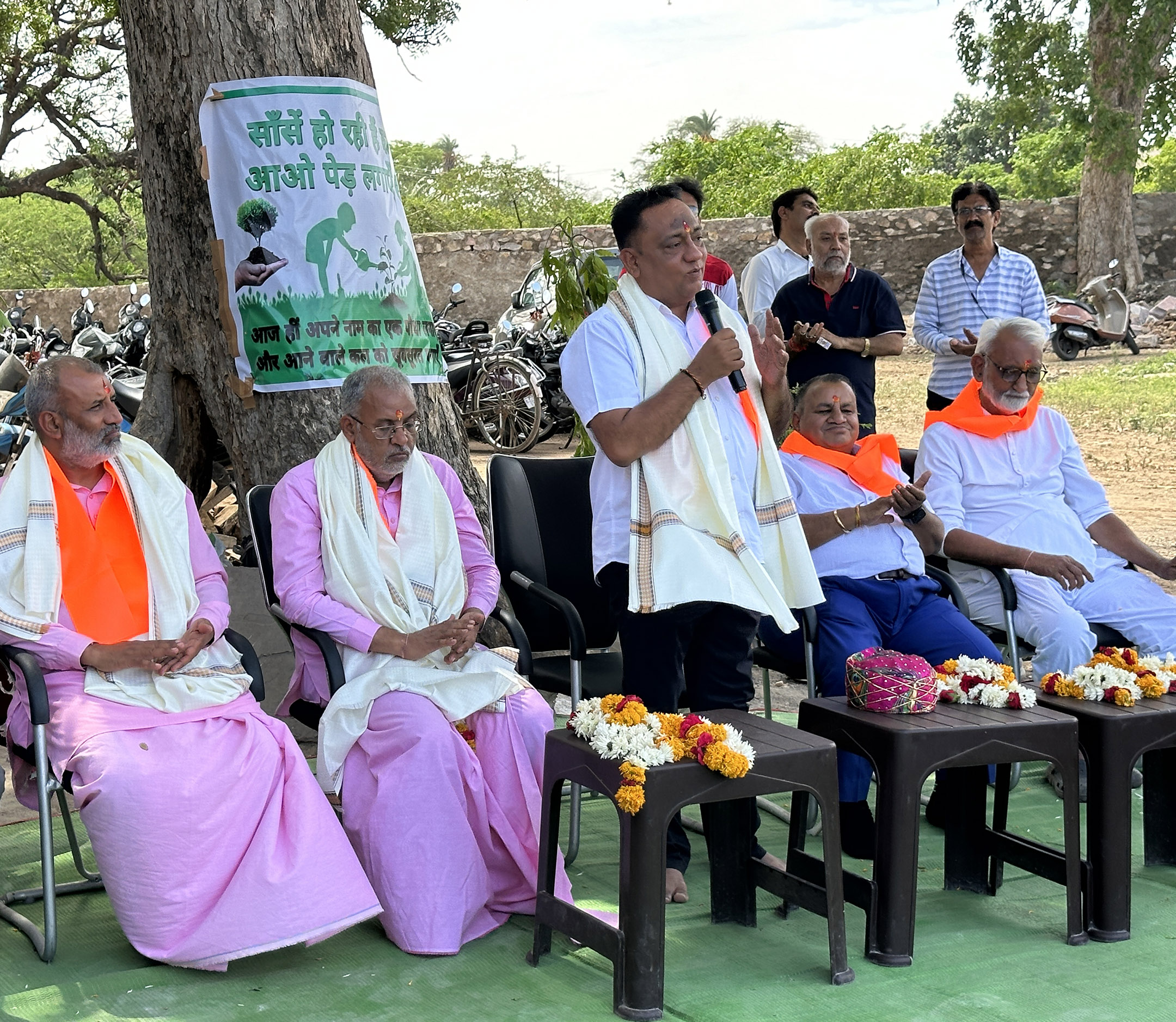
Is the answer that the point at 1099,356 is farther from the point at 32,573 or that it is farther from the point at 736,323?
the point at 32,573

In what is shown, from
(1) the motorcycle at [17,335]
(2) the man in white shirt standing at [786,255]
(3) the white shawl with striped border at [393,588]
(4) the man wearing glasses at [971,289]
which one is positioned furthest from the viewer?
(1) the motorcycle at [17,335]

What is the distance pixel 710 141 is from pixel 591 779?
96.8 feet

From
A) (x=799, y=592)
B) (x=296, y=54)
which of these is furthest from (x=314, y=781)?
(x=296, y=54)

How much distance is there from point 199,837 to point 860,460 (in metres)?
2.35

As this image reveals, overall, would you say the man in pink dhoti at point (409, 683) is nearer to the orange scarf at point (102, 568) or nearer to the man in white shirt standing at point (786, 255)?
the orange scarf at point (102, 568)

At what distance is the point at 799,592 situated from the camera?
3.66 metres

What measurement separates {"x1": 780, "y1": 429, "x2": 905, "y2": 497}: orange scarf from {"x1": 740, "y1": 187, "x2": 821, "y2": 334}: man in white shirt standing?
1.68 m

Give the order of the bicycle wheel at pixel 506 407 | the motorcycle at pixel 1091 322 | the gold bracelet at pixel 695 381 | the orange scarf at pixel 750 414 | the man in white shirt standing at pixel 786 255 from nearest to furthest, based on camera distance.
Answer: the gold bracelet at pixel 695 381
the orange scarf at pixel 750 414
the man in white shirt standing at pixel 786 255
the bicycle wheel at pixel 506 407
the motorcycle at pixel 1091 322

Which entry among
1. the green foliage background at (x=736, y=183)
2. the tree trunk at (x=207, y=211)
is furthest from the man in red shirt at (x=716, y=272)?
the green foliage background at (x=736, y=183)

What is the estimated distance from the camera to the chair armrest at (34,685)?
3.04 m

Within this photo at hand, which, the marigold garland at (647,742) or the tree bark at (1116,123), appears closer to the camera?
the marigold garland at (647,742)

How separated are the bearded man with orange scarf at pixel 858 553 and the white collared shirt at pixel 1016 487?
0.53 feet

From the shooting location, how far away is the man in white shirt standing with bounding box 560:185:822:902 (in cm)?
335

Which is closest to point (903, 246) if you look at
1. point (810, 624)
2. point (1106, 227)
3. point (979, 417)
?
point (1106, 227)
